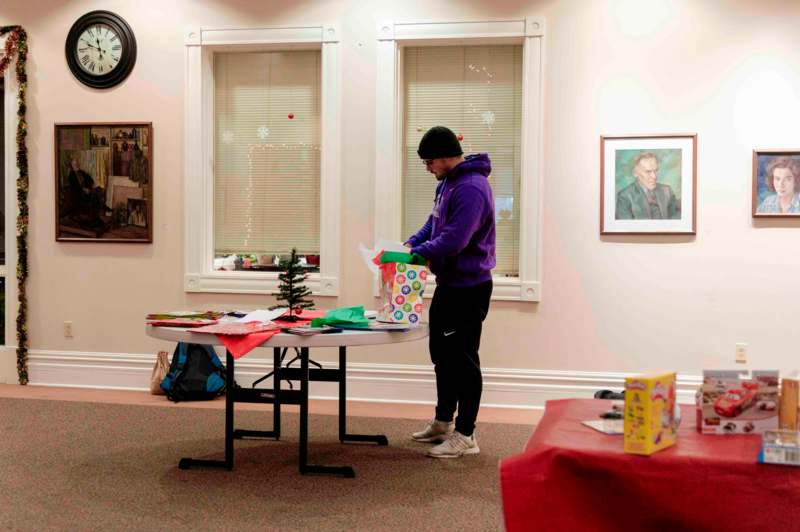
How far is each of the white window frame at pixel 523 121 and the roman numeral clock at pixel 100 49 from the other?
172cm

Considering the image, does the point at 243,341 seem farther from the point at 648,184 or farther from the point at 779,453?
the point at 648,184

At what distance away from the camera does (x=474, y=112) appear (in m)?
5.61

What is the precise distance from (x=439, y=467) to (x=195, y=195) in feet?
9.09

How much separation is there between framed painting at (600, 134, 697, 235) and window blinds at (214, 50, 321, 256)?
6.29 ft

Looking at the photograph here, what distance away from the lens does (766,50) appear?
16.9ft

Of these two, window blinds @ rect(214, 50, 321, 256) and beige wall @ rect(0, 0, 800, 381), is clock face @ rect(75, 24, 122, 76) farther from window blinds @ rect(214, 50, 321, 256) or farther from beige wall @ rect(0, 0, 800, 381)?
window blinds @ rect(214, 50, 321, 256)

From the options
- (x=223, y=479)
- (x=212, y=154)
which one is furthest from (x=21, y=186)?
(x=223, y=479)

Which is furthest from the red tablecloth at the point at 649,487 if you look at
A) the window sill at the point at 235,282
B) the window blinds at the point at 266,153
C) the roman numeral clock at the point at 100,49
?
the roman numeral clock at the point at 100,49

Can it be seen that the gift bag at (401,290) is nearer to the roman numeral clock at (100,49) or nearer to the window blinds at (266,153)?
the window blinds at (266,153)

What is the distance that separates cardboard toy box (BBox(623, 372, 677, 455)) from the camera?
205 cm

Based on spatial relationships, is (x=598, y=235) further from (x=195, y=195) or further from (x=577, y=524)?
(x=577, y=524)

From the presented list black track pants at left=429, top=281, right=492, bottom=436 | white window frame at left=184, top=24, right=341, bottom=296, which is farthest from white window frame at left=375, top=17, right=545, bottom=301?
black track pants at left=429, top=281, right=492, bottom=436

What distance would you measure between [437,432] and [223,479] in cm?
113

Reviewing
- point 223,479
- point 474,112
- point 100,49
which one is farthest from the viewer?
point 100,49
